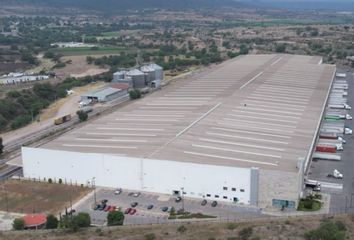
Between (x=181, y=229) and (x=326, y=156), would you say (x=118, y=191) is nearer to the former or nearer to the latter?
(x=181, y=229)

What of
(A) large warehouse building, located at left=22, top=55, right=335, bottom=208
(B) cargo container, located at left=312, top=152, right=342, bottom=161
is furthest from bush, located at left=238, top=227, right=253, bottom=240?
→ (B) cargo container, located at left=312, top=152, right=342, bottom=161

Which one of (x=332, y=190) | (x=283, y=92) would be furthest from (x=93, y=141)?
(x=283, y=92)

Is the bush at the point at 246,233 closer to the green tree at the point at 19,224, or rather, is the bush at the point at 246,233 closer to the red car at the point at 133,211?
the red car at the point at 133,211

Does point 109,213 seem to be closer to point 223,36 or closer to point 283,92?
point 283,92

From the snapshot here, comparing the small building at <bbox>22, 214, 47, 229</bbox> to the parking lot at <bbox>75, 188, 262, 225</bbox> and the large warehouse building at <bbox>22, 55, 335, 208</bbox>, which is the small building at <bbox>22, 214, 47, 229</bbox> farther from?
the large warehouse building at <bbox>22, 55, 335, 208</bbox>

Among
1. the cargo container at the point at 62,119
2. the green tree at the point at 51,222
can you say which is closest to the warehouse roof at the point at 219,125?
the cargo container at the point at 62,119

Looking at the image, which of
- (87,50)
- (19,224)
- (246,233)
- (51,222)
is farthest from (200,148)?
(87,50)
